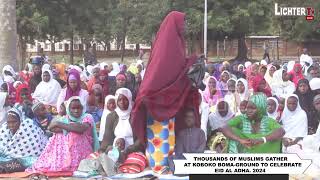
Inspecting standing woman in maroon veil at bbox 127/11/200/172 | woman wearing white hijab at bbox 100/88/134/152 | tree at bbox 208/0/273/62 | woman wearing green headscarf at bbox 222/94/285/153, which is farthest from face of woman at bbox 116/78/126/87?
tree at bbox 208/0/273/62

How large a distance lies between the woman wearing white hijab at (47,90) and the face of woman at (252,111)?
5015 mm

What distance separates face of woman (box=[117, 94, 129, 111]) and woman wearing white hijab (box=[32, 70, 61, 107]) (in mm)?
3557

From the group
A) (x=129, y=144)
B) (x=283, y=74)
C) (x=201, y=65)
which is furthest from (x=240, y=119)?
(x=283, y=74)

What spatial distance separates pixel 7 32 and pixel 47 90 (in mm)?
3217

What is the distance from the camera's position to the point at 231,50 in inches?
1754

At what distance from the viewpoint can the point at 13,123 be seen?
275 inches

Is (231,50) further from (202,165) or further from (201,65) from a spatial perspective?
(202,165)

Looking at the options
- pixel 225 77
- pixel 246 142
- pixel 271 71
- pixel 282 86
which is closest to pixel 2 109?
pixel 246 142

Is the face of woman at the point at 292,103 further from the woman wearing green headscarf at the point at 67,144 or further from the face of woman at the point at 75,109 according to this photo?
the face of woman at the point at 75,109

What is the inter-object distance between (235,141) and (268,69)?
6.68 meters

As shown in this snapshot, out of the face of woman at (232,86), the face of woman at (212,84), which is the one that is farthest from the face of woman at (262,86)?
the face of woman at (212,84)

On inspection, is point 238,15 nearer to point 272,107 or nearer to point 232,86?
point 232,86

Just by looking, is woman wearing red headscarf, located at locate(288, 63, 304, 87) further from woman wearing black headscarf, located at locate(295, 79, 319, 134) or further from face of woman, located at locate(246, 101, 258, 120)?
face of woman, located at locate(246, 101, 258, 120)

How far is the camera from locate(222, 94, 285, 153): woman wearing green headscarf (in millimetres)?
6391
